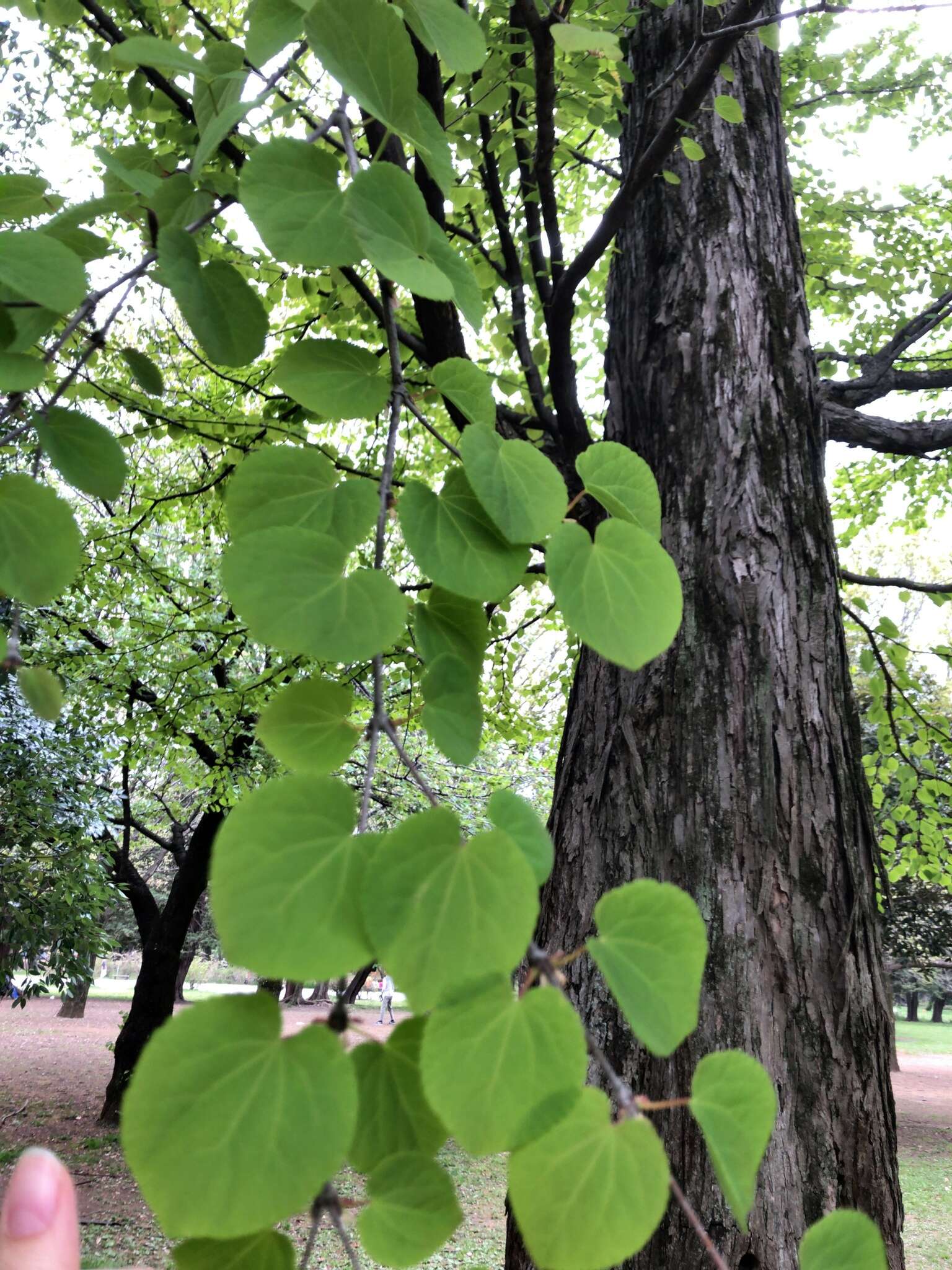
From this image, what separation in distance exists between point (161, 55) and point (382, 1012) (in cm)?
1834

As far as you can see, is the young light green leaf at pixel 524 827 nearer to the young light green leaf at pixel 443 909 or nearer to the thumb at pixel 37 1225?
the young light green leaf at pixel 443 909

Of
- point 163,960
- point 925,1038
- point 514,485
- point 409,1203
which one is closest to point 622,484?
point 514,485

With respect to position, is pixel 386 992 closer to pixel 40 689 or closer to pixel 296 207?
pixel 40 689

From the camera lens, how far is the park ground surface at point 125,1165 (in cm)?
651

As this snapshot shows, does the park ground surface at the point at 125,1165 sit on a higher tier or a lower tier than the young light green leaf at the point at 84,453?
lower

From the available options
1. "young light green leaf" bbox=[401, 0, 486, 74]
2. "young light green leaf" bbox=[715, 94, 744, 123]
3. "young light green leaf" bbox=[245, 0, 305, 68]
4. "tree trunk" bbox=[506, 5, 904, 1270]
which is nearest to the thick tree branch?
"tree trunk" bbox=[506, 5, 904, 1270]

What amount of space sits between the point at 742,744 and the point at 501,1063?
55.4 inches

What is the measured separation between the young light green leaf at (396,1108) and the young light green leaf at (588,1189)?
5 centimetres

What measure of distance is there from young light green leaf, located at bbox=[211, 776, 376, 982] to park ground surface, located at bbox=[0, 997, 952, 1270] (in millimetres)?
59

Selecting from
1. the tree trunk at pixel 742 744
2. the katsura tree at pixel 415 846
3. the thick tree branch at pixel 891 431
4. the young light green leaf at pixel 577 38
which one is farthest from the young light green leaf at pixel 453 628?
the thick tree branch at pixel 891 431

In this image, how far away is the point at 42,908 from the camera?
6.31 m

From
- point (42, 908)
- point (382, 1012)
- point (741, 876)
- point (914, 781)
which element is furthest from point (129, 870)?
point (741, 876)

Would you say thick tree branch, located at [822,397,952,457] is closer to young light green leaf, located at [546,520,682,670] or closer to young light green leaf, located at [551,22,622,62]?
young light green leaf, located at [551,22,622,62]

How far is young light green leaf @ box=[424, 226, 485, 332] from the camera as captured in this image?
59 centimetres
